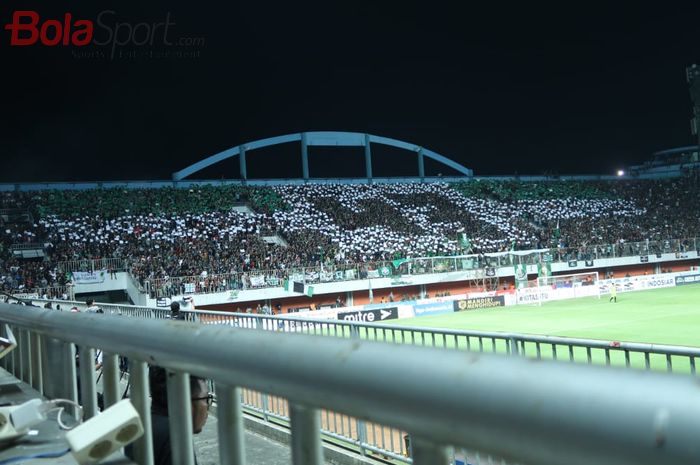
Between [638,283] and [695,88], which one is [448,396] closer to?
[638,283]

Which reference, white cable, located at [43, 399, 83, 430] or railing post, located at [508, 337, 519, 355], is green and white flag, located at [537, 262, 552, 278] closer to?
railing post, located at [508, 337, 519, 355]

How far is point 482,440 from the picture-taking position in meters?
0.97

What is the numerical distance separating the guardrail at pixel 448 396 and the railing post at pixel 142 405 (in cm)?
A: 46

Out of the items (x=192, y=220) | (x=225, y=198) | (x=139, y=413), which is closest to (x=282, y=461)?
(x=139, y=413)

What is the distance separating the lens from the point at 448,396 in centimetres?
101

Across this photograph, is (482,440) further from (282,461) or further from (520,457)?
(282,461)

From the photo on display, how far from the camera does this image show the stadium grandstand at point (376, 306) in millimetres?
947

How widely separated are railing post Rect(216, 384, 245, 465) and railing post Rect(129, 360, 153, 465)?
64 cm

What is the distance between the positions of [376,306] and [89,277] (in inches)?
645

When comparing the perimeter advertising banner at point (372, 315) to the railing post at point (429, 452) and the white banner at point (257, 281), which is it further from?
the railing post at point (429, 452)

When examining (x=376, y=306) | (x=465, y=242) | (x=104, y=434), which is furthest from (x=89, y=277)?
(x=104, y=434)

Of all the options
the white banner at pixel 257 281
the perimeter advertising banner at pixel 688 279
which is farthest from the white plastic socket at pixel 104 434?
the perimeter advertising banner at pixel 688 279

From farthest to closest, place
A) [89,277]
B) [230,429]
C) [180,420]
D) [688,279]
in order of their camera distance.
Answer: [688,279] → [89,277] → [180,420] → [230,429]

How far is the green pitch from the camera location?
81.2 ft
